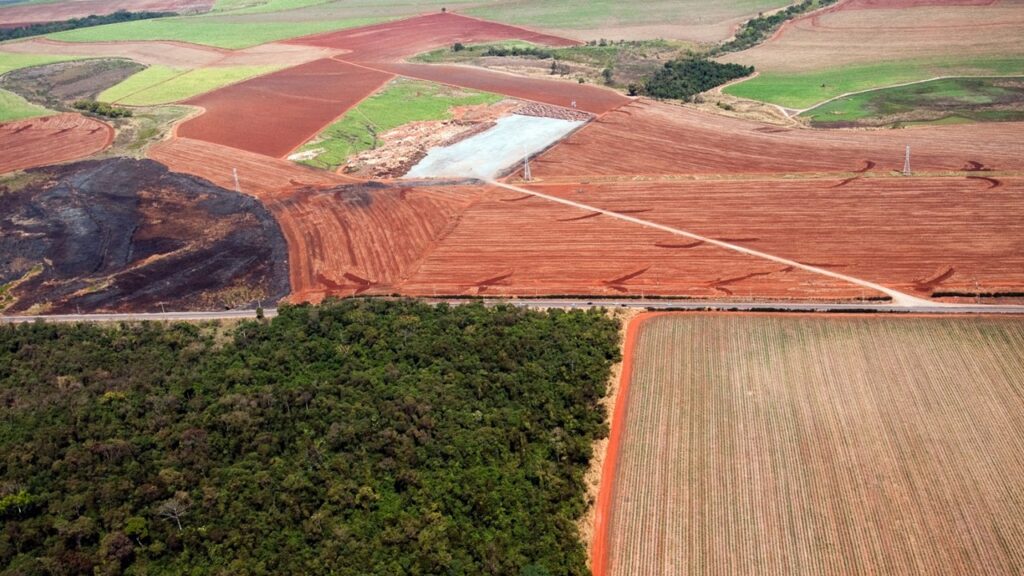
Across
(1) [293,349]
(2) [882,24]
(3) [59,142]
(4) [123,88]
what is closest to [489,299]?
(1) [293,349]

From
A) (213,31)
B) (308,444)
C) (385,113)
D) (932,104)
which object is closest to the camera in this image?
(308,444)

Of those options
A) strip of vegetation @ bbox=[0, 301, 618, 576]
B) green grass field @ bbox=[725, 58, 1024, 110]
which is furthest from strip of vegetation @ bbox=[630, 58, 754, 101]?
strip of vegetation @ bbox=[0, 301, 618, 576]

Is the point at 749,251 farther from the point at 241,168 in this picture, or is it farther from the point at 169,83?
the point at 169,83

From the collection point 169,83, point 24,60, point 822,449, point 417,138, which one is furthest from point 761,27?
point 24,60

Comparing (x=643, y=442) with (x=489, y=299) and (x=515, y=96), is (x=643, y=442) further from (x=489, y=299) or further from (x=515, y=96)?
(x=515, y=96)

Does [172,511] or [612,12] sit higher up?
[612,12]
